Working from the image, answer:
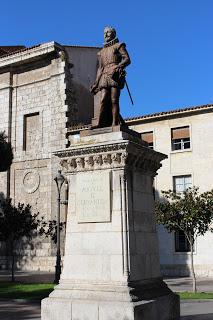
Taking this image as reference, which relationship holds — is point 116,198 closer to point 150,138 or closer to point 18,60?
point 150,138

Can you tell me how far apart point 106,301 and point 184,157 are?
69.9 ft

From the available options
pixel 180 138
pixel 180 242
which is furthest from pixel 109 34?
pixel 180 242

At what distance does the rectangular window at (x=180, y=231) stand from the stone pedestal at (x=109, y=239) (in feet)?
62.5

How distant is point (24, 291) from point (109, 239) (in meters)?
11.0

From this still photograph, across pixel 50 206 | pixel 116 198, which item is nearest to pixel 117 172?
pixel 116 198

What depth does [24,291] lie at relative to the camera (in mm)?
18781

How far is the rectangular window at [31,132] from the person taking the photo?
33481 mm

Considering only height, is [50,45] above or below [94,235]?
above

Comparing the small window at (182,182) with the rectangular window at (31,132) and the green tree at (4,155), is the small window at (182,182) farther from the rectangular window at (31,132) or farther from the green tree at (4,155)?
the green tree at (4,155)

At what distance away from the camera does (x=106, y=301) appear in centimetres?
845

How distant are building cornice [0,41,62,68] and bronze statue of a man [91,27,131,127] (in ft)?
76.6

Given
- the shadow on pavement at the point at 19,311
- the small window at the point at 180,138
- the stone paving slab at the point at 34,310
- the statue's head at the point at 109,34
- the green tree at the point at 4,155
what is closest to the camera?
the statue's head at the point at 109,34

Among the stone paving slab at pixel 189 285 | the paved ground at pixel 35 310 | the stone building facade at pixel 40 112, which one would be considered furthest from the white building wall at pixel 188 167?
the paved ground at pixel 35 310

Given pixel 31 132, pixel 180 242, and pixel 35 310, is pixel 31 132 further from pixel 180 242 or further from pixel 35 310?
pixel 35 310
